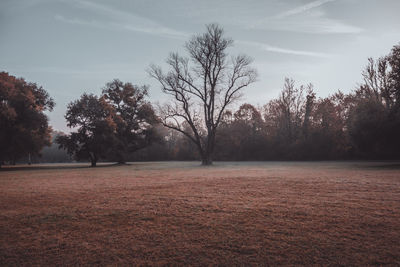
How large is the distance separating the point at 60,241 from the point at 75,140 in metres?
32.3

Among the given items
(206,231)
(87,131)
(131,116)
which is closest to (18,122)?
(87,131)

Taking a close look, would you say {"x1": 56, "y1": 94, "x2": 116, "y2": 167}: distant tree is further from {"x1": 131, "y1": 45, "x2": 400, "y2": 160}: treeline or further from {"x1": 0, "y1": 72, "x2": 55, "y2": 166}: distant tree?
{"x1": 131, "y1": 45, "x2": 400, "y2": 160}: treeline

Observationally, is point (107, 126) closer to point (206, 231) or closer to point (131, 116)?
point (131, 116)

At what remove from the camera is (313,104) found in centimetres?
4194

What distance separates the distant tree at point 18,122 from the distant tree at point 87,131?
4464mm

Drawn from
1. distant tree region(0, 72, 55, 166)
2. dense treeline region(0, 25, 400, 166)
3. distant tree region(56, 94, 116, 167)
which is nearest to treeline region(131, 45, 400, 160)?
dense treeline region(0, 25, 400, 166)

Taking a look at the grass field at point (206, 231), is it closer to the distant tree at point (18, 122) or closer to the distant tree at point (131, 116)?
the distant tree at point (18, 122)

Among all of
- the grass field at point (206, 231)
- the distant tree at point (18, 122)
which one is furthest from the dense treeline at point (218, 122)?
the grass field at point (206, 231)

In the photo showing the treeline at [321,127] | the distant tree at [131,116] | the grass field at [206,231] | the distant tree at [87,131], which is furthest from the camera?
the distant tree at [131,116]

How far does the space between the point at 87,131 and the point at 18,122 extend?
836 centimetres

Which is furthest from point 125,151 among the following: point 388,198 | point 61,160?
point 61,160

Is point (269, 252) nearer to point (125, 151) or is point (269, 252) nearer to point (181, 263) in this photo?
point (181, 263)

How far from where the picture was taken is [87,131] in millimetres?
32781

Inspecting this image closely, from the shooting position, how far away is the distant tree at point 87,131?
31812mm
